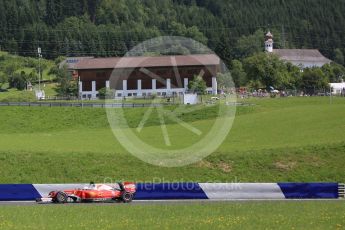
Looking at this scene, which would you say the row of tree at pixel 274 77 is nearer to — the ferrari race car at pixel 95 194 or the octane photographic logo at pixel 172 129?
the octane photographic logo at pixel 172 129

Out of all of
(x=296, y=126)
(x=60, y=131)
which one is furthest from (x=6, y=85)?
(x=296, y=126)

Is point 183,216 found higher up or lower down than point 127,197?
higher up

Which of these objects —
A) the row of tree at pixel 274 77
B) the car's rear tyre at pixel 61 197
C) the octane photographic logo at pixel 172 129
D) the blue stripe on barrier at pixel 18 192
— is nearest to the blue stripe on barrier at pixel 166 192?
the car's rear tyre at pixel 61 197

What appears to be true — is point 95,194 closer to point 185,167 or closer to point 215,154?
point 185,167

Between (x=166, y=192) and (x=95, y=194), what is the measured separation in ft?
13.2

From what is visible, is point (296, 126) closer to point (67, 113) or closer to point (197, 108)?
point (197, 108)

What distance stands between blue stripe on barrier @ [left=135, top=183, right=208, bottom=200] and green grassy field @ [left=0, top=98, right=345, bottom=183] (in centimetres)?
778

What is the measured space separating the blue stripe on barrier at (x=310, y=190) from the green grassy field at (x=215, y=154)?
826 centimetres

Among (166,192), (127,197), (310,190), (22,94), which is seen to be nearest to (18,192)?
(127,197)

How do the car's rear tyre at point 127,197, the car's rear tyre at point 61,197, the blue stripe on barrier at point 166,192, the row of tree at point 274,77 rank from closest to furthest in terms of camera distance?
the car's rear tyre at point 61,197 → the car's rear tyre at point 127,197 → the blue stripe on barrier at point 166,192 → the row of tree at point 274,77

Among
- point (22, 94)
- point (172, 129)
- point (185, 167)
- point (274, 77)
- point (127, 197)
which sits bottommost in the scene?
point (185, 167)

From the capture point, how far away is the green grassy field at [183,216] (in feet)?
93.9

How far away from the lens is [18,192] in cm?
4097

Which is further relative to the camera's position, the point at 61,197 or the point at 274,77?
the point at 274,77
